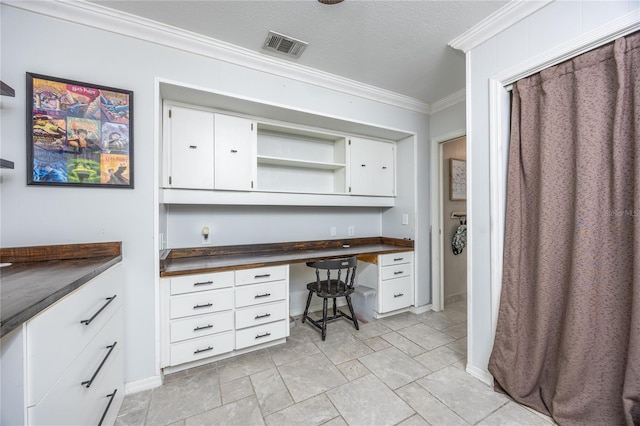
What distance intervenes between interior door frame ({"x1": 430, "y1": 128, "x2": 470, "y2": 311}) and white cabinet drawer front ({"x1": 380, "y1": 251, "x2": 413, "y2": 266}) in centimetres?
41

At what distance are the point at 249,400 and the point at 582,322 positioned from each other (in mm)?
1956

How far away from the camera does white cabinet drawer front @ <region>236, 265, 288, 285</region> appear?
2014mm

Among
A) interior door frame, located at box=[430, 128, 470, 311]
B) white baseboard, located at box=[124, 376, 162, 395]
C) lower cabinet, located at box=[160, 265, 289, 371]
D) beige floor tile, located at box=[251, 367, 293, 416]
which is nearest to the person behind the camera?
beige floor tile, located at box=[251, 367, 293, 416]

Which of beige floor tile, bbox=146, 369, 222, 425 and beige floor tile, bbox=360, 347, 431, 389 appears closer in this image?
beige floor tile, bbox=146, 369, 222, 425

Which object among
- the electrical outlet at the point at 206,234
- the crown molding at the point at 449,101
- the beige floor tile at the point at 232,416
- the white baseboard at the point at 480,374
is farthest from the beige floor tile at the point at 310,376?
the crown molding at the point at 449,101

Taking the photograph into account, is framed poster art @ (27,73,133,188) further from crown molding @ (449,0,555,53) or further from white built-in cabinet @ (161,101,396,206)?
crown molding @ (449,0,555,53)

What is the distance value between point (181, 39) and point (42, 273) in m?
1.70

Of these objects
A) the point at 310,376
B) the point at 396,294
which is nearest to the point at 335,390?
the point at 310,376

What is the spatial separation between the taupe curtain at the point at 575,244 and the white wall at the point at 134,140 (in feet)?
6.45

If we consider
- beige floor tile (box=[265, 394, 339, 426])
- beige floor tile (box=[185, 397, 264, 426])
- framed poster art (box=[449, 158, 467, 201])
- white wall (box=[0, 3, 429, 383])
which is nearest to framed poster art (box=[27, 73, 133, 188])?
white wall (box=[0, 3, 429, 383])

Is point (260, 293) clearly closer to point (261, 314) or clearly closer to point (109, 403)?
point (261, 314)

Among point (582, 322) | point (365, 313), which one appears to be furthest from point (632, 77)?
point (365, 313)

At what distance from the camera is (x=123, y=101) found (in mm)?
1673

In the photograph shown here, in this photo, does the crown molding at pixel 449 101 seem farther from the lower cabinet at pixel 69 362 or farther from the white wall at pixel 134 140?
the lower cabinet at pixel 69 362
